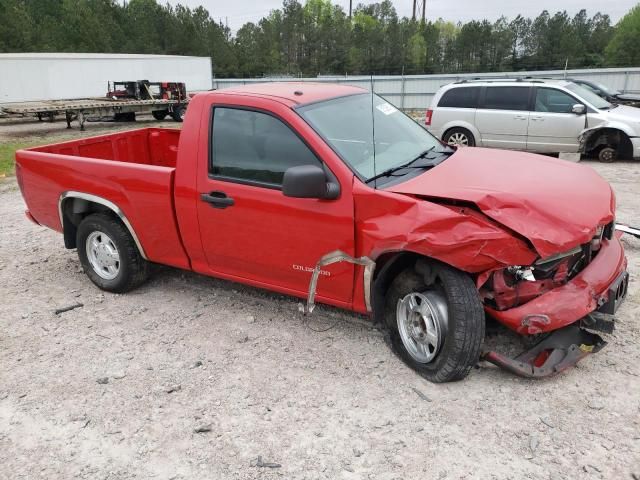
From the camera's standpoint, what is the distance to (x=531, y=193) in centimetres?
325

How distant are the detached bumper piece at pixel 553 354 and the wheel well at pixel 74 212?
3656mm

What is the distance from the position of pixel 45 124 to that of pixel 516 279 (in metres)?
24.6

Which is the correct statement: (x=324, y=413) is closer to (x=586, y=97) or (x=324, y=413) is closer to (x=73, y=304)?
(x=73, y=304)

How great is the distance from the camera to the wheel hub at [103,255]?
502 cm

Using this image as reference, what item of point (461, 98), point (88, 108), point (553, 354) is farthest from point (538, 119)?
point (88, 108)

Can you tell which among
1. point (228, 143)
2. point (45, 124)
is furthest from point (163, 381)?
point (45, 124)

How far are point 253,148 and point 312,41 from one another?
57888mm

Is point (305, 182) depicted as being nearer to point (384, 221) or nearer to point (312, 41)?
point (384, 221)

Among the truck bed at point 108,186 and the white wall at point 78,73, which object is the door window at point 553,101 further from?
the white wall at point 78,73

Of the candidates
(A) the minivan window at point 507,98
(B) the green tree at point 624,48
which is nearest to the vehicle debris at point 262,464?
(A) the minivan window at point 507,98

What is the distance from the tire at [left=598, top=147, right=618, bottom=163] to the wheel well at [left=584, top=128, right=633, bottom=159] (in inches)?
2.8

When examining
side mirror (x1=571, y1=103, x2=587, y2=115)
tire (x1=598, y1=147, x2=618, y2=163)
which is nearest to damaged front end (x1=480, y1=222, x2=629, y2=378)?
side mirror (x1=571, y1=103, x2=587, y2=115)

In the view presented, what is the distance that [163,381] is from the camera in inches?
144

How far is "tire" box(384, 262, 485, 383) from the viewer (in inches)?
124
